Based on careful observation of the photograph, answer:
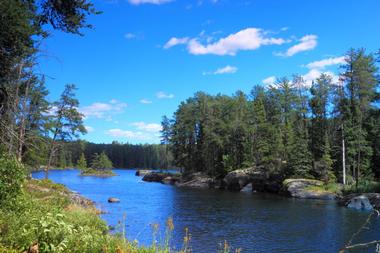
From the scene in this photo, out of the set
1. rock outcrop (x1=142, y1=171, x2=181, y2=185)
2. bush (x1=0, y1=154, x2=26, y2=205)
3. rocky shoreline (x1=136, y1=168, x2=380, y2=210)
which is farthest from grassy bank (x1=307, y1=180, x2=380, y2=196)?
bush (x1=0, y1=154, x2=26, y2=205)

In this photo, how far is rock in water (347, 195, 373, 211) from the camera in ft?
126

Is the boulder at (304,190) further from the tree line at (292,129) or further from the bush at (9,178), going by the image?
the bush at (9,178)

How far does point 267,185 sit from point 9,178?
180 feet

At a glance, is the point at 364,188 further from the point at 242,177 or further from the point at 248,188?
the point at 242,177

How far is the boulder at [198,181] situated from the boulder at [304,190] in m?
19.6

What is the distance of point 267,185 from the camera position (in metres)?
63.3

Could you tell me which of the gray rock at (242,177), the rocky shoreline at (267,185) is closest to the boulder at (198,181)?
the rocky shoreline at (267,185)

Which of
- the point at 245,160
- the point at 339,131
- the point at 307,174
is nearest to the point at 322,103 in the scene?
the point at 339,131

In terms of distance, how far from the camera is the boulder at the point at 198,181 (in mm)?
73875

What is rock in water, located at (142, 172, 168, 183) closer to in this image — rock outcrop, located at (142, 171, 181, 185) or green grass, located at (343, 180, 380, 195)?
rock outcrop, located at (142, 171, 181, 185)

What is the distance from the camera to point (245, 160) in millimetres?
72750

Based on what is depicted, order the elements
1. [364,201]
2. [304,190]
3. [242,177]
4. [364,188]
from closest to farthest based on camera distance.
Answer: [364,201] < [364,188] < [304,190] < [242,177]

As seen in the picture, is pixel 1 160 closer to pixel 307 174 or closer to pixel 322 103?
pixel 307 174

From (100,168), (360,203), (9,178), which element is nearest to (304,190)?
(360,203)
